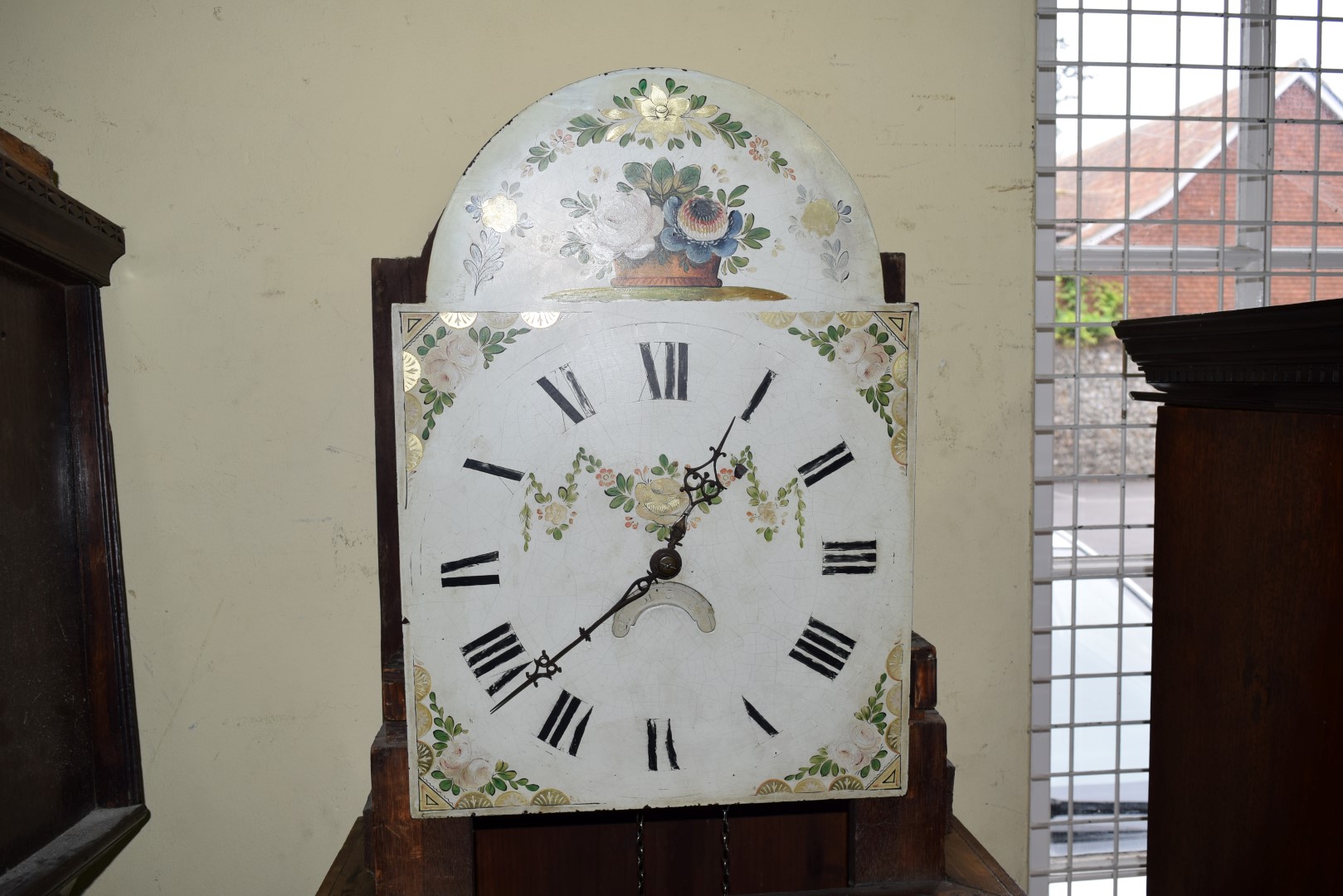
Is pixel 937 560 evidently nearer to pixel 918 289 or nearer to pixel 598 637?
pixel 918 289

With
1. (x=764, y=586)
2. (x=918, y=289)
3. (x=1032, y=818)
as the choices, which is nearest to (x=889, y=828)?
(x=764, y=586)

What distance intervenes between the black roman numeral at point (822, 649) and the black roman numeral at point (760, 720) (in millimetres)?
73

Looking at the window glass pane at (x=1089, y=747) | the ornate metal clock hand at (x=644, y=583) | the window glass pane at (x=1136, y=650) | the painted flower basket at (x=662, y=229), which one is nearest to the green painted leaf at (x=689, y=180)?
the painted flower basket at (x=662, y=229)

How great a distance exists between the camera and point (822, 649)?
1.00 metres

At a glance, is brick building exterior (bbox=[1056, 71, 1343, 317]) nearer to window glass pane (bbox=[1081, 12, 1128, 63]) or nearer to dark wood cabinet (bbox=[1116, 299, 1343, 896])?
window glass pane (bbox=[1081, 12, 1128, 63])

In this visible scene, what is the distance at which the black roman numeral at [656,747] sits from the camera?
38.8 inches

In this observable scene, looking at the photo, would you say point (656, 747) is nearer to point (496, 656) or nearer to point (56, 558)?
point (496, 656)

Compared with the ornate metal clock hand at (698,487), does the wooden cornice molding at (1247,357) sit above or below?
above

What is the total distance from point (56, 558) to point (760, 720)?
3.10ft

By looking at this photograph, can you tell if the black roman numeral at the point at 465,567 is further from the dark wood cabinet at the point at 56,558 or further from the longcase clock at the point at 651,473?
the dark wood cabinet at the point at 56,558

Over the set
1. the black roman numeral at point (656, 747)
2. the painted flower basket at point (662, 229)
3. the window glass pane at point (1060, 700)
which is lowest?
the window glass pane at point (1060, 700)

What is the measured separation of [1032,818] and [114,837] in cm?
140

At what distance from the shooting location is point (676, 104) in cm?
101

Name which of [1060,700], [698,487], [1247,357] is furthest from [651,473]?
[1060,700]
